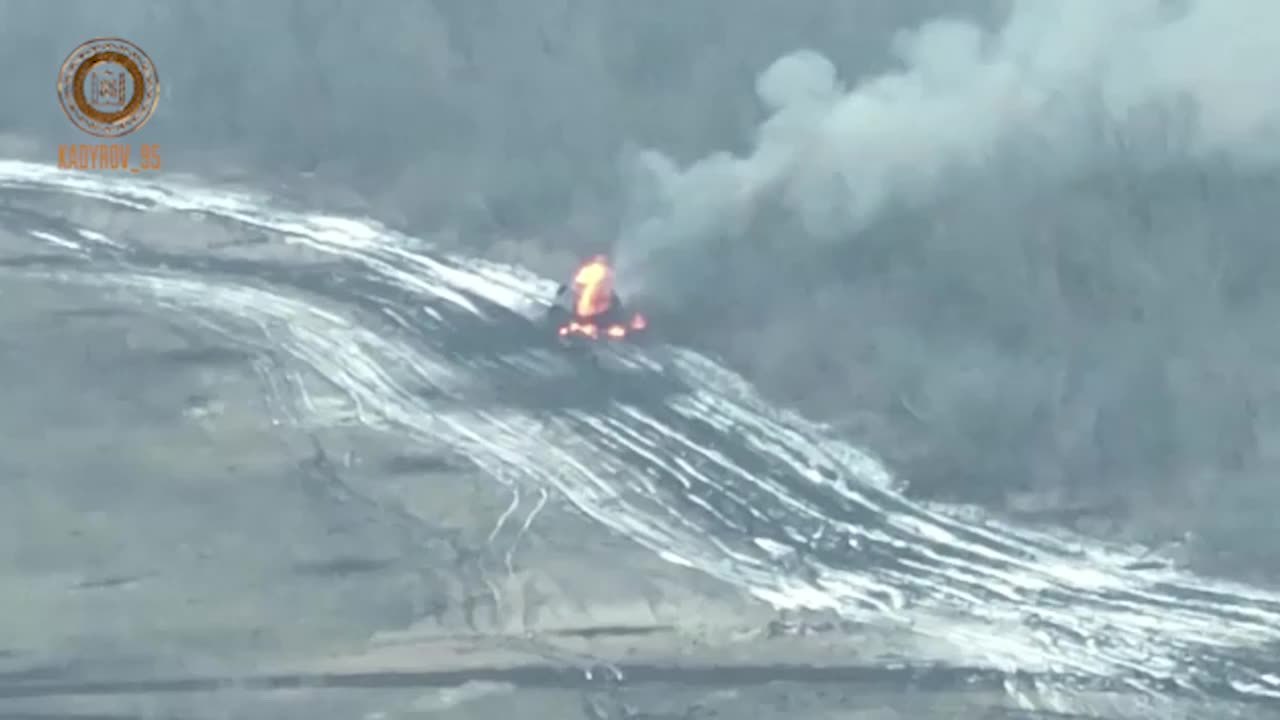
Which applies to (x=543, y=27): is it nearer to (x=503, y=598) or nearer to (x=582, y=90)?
(x=582, y=90)

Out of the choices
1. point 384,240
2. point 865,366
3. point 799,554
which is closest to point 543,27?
point 384,240

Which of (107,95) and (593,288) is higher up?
(107,95)

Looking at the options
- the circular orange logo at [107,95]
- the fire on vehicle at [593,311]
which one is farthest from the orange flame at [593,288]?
the circular orange logo at [107,95]

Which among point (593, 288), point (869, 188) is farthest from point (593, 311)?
point (869, 188)

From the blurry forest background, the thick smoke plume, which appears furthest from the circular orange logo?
the thick smoke plume

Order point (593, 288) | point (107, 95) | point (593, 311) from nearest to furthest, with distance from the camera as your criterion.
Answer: point (593, 311) < point (593, 288) < point (107, 95)

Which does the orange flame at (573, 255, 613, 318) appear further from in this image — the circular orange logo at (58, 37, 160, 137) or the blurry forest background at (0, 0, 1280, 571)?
the circular orange logo at (58, 37, 160, 137)

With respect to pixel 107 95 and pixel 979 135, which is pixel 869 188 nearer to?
pixel 979 135
